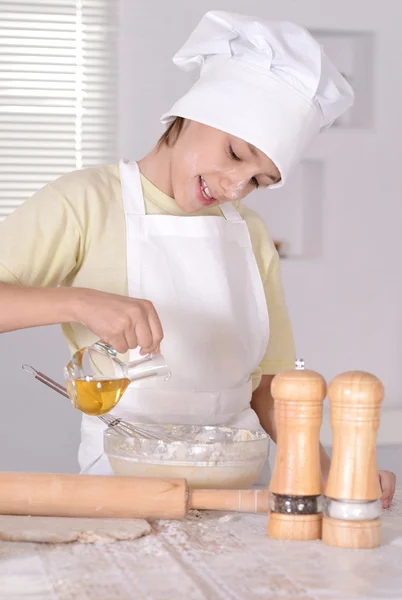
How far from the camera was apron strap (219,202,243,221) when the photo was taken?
1479mm

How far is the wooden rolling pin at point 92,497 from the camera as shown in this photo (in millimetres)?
924

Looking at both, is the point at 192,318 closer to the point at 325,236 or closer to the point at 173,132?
the point at 173,132

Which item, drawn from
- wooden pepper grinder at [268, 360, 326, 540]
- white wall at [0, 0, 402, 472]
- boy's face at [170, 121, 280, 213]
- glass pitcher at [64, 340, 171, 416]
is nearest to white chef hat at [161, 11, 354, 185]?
A: boy's face at [170, 121, 280, 213]

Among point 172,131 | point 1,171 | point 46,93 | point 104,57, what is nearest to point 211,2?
point 104,57

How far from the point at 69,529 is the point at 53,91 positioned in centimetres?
190

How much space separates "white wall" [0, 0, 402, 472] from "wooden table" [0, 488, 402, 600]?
1.68 meters

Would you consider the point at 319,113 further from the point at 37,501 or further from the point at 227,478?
the point at 37,501

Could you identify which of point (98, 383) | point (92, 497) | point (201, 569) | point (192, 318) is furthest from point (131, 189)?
point (201, 569)

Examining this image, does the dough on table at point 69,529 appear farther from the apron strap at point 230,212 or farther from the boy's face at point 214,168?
the apron strap at point 230,212

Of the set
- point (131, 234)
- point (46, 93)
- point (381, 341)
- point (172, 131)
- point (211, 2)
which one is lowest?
point (381, 341)

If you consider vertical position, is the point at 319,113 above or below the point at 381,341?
above

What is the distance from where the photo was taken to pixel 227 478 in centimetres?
102

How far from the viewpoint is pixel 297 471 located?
2.88ft

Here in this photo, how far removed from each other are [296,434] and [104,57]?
6.28 ft
